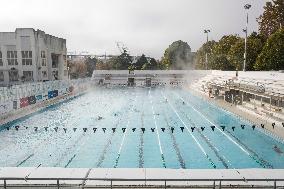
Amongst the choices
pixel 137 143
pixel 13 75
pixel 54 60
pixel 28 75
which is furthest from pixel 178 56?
pixel 137 143

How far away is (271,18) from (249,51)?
10280mm

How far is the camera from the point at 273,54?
4069 cm

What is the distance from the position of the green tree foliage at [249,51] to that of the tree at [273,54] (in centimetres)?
736

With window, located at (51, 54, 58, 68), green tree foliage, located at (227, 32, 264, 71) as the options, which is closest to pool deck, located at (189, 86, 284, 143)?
green tree foliage, located at (227, 32, 264, 71)

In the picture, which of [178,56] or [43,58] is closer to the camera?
[43,58]

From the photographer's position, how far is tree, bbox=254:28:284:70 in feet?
130

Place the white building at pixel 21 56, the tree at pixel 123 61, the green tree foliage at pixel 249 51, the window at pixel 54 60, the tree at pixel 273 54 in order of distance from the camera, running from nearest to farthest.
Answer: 1. the tree at pixel 273 54
2. the green tree foliage at pixel 249 51
3. the white building at pixel 21 56
4. the window at pixel 54 60
5. the tree at pixel 123 61

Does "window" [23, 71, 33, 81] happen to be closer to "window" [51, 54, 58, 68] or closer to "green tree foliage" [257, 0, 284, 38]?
"window" [51, 54, 58, 68]

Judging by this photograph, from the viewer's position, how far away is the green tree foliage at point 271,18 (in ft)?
174

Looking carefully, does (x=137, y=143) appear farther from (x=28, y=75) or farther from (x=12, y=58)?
(x=12, y=58)

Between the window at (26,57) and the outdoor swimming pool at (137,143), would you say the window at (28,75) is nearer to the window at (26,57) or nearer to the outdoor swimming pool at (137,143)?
the window at (26,57)

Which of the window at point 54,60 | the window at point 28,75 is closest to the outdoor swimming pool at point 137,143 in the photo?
the window at point 28,75

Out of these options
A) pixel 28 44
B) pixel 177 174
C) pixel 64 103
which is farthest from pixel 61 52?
pixel 177 174

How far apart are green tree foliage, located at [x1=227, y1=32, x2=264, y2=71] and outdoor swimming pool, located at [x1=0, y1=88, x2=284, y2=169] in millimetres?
20968
